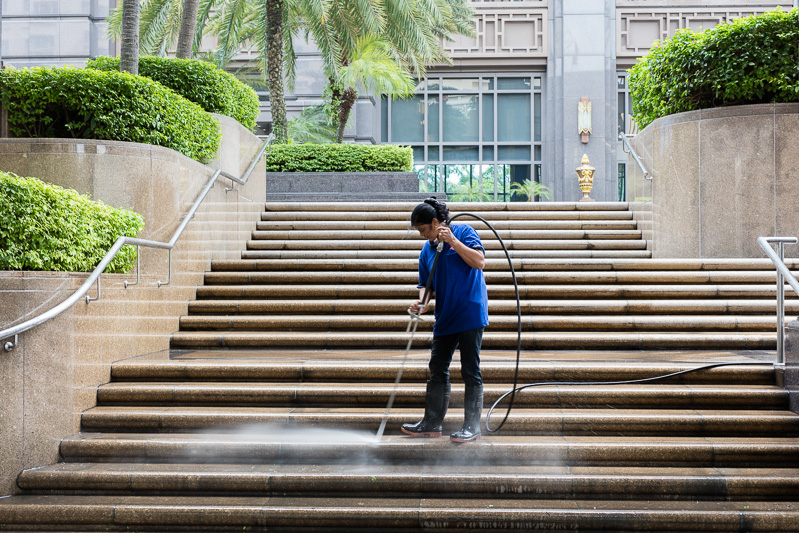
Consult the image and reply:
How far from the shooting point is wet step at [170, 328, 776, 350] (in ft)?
24.2

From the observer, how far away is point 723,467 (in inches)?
207

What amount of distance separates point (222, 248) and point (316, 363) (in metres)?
3.85

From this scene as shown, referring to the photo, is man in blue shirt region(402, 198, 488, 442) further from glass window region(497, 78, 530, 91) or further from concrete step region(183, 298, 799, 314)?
glass window region(497, 78, 530, 91)

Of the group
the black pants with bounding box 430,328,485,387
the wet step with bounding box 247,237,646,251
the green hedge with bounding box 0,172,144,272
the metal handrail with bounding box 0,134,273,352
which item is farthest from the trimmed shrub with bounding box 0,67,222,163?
the black pants with bounding box 430,328,485,387

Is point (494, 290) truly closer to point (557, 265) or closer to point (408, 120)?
point (557, 265)

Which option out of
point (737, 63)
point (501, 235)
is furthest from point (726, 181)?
point (501, 235)

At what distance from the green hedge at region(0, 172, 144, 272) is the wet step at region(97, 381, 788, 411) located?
3.92ft

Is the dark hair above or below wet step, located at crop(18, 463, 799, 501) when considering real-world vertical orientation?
above

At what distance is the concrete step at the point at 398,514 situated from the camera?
462 cm

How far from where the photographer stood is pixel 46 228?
6004mm

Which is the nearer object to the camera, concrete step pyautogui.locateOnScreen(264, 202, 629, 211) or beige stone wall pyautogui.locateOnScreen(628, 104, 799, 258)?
beige stone wall pyautogui.locateOnScreen(628, 104, 799, 258)

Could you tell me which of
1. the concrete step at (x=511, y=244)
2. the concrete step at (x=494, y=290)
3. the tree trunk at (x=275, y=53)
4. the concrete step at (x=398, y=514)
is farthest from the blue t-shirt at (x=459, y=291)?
the tree trunk at (x=275, y=53)

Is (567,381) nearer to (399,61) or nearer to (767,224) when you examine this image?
(767,224)

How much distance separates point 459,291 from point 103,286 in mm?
3320
